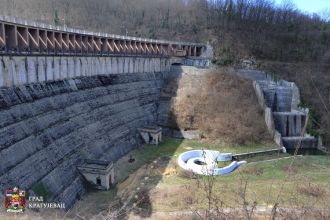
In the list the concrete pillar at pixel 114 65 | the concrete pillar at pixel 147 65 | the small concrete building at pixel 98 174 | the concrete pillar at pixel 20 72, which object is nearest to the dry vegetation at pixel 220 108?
the concrete pillar at pixel 147 65

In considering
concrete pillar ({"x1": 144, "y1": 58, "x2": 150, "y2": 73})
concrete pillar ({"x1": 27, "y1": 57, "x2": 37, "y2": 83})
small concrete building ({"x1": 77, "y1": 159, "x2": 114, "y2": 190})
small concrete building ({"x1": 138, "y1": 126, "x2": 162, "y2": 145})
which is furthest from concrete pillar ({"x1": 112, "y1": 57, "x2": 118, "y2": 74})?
small concrete building ({"x1": 77, "y1": 159, "x2": 114, "y2": 190})

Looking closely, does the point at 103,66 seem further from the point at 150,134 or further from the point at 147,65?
the point at 147,65

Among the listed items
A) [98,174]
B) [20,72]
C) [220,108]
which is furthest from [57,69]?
[220,108]

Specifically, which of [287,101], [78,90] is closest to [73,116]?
[78,90]

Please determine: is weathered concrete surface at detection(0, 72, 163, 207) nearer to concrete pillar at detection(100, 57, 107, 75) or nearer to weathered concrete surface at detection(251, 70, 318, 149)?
concrete pillar at detection(100, 57, 107, 75)

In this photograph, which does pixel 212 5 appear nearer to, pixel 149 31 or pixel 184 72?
pixel 149 31

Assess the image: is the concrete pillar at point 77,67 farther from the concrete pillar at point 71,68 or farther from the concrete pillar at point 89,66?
the concrete pillar at point 89,66
